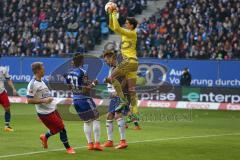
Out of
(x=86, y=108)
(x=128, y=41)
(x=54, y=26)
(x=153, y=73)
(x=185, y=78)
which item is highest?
(x=54, y=26)

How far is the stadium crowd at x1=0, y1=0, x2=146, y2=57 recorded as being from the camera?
4209cm

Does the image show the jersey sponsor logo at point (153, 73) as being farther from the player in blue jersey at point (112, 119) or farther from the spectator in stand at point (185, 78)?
the player in blue jersey at point (112, 119)

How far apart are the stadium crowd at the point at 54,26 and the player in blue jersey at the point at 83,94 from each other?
24.9 metres

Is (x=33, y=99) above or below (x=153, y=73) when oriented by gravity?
below

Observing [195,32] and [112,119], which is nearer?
[112,119]

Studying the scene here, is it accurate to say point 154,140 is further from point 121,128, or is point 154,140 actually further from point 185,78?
point 185,78

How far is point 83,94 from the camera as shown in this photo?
52.1 feet

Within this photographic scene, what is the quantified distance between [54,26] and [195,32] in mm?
10824

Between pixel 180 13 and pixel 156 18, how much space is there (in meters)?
2.30

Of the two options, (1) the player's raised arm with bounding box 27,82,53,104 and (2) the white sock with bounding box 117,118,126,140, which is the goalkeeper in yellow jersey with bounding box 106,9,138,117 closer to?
(2) the white sock with bounding box 117,118,126,140

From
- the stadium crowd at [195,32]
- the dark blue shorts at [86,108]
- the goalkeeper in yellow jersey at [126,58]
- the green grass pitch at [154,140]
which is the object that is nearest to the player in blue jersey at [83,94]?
the dark blue shorts at [86,108]

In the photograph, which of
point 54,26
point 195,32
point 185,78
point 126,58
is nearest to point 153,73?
point 185,78

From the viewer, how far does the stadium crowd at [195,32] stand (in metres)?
36.8

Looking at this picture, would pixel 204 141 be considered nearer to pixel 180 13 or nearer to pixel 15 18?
pixel 180 13
